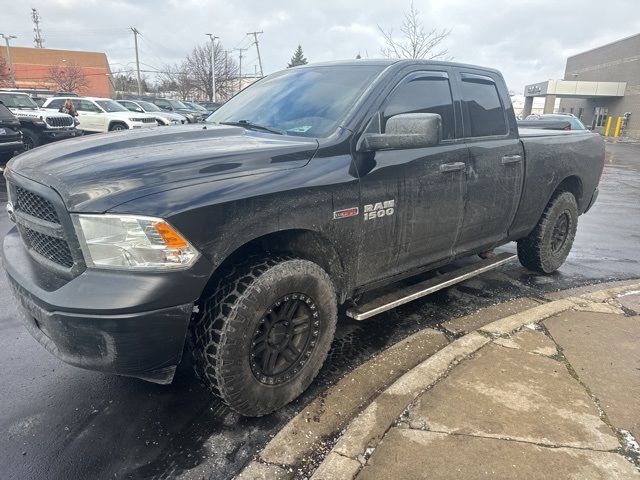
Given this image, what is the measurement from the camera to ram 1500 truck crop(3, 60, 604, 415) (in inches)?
81.4

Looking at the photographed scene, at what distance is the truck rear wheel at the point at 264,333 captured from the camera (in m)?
2.30

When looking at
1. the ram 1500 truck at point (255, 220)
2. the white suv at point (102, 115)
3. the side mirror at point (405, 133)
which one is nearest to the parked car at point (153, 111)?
the white suv at point (102, 115)

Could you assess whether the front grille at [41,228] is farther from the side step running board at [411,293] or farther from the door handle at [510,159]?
the door handle at [510,159]

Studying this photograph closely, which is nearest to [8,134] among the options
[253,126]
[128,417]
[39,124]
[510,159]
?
[39,124]

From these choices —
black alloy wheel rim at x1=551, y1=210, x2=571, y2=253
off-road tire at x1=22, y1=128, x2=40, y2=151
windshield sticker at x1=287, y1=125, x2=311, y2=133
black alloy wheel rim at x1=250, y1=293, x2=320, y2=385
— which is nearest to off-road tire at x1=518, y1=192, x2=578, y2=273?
black alloy wheel rim at x1=551, y1=210, x2=571, y2=253

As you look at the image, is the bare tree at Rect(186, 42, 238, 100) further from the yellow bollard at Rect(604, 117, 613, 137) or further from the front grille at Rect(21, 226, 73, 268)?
the front grille at Rect(21, 226, 73, 268)

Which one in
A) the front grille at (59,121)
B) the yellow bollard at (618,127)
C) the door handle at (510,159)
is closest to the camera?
the door handle at (510,159)

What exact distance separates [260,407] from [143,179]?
4.34 ft

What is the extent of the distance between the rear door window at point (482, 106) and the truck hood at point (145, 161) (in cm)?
166

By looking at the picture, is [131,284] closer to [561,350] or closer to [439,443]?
[439,443]

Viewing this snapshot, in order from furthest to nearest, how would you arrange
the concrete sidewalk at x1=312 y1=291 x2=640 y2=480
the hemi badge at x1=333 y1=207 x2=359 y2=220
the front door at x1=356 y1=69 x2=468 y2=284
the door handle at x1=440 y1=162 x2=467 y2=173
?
the door handle at x1=440 y1=162 x2=467 y2=173
the front door at x1=356 y1=69 x2=468 y2=284
the hemi badge at x1=333 y1=207 x2=359 y2=220
the concrete sidewalk at x1=312 y1=291 x2=640 y2=480

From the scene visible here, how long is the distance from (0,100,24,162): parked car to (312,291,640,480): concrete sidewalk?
11.7 meters

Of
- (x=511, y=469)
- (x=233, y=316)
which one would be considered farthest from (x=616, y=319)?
(x=233, y=316)

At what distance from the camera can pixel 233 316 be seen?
2.27 meters
